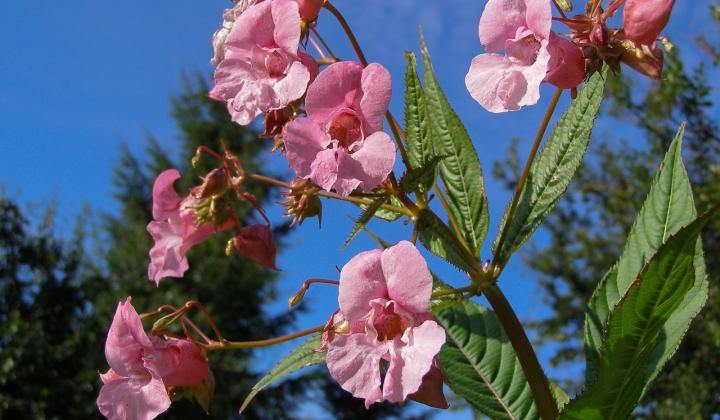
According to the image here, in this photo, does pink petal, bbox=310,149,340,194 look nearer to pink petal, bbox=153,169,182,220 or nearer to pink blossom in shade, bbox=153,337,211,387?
pink blossom in shade, bbox=153,337,211,387

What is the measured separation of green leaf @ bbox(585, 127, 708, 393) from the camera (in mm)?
1149

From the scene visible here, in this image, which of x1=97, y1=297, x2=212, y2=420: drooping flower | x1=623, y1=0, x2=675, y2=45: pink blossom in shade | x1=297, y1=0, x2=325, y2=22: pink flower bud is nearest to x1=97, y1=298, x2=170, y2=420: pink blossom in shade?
x1=97, y1=297, x2=212, y2=420: drooping flower

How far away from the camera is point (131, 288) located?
53.7 feet

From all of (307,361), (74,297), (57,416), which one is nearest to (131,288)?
(74,297)

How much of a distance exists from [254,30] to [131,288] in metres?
16.2

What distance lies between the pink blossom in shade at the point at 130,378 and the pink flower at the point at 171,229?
29 cm

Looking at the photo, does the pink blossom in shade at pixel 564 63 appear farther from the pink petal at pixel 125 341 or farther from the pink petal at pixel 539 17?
the pink petal at pixel 125 341

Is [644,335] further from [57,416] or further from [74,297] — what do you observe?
[74,297]

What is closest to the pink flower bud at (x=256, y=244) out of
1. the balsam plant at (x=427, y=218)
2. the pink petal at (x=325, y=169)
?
the balsam plant at (x=427, y=218)

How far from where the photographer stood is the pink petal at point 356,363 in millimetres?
895

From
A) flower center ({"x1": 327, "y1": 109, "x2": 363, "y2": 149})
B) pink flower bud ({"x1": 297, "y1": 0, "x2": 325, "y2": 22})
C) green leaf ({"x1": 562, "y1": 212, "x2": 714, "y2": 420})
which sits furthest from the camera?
pink flower bud ({"x1": 297, "y1": 0, "x2": 325, "y2": 22})

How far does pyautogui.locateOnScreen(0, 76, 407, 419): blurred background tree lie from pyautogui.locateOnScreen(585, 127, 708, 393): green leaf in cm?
1097

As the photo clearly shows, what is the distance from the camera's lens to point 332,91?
1004 mm

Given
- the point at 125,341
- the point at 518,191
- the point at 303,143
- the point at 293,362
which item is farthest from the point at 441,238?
the point at 125,341
